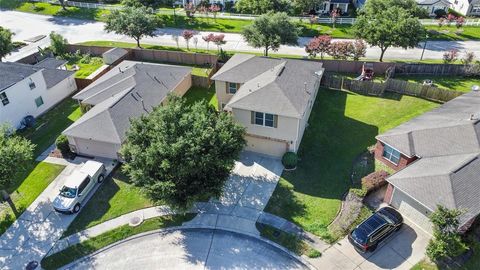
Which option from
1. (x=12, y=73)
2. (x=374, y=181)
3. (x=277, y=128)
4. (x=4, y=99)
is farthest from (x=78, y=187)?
(x=374, y=181)

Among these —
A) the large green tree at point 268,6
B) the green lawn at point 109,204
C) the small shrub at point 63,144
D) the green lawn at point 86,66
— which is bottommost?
the green lawn at point 109,204

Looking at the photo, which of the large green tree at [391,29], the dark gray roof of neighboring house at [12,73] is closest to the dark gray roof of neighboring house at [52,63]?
the dark gray roof of neighboring house at [12,73]

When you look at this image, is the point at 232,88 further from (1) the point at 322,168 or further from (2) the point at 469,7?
(2) the point at 469,7

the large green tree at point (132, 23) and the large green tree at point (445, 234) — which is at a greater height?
the large green tree at point (132, 23)

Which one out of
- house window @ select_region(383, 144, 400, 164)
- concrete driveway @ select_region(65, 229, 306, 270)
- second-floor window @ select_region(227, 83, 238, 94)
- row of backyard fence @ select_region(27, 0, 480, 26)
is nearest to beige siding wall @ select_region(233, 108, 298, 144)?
second-floor window @ select_region(227, 83, 238, 94)

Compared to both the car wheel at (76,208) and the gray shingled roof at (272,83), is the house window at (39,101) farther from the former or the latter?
the gray shingled roof at (272,83)

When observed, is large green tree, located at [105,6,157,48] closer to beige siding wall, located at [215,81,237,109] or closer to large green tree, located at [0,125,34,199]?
beige siding wall, located at [215,81,237,109]
